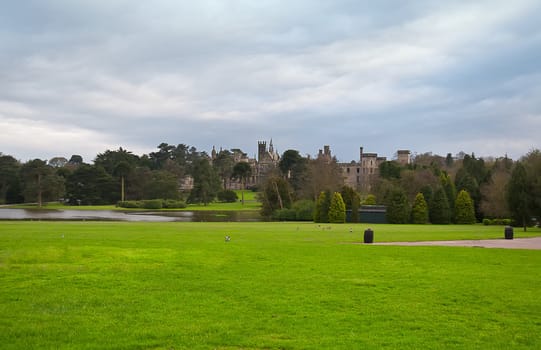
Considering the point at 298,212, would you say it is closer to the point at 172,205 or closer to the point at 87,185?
→ the point at 172,205

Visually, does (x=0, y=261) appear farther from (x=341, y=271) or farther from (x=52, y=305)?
(x=341, y=271)

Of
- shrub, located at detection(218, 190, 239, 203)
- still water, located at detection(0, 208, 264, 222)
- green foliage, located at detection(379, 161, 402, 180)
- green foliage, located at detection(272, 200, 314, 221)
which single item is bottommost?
still water, located at detection(0, 208, 264, 222)

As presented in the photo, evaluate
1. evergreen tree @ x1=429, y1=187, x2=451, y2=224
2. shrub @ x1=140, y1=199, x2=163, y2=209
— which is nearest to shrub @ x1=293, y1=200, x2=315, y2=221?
evergreen tree @ x1=429, y1=187, x2=451, y2=224

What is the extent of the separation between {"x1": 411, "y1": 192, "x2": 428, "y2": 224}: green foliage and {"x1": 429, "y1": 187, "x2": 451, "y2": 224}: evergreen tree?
1.52 meters

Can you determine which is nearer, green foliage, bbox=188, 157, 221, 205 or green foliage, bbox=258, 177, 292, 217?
Answer: green foliage, bbox=258, 177, 292, 217

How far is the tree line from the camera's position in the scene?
5344 cm

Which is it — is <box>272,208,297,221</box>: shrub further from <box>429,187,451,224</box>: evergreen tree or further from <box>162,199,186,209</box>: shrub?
<box>162,199,186,209</box>: shrub

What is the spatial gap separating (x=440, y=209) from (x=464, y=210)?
109 inches

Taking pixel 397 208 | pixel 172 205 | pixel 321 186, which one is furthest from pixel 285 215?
pixel 172 205

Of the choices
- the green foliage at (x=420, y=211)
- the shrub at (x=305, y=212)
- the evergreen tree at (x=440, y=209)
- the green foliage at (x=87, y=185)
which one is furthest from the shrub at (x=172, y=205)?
the evergreen tree at (x=440, y=209)

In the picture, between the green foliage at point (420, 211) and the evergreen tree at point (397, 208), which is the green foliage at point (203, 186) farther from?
the green foliage at point (420, 211)

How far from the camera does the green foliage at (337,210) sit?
56.5m

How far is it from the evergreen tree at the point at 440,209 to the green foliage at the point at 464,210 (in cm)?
126

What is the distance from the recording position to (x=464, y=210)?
182 ft
